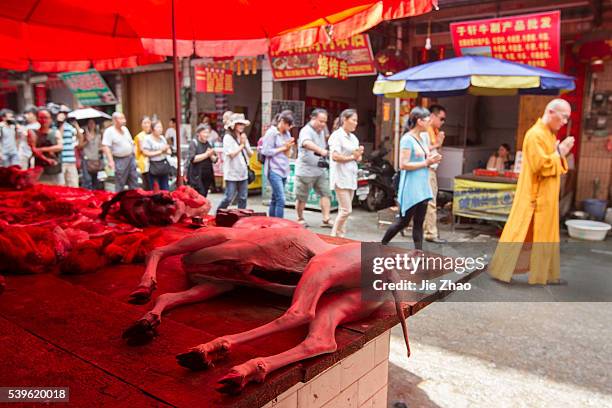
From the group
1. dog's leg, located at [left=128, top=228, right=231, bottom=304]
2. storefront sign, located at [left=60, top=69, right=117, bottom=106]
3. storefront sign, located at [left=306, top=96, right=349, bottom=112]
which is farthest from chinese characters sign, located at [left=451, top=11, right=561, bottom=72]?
storefront sign, located at [left=60, top=69, right=117, bottom=106]

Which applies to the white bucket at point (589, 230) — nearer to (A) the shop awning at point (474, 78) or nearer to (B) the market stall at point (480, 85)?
(B) the market stall at point (480, 85)

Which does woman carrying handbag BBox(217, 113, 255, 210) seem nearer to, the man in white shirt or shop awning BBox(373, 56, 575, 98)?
the man in white shirt

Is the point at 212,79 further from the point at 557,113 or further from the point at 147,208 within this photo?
the point at 147,208

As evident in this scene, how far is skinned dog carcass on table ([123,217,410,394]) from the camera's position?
1.41 metres

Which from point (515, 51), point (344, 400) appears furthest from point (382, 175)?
point (344, 400)

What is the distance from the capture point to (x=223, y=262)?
1967 mm

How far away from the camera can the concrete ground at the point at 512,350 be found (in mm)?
2965

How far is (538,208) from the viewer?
4777 millimetres

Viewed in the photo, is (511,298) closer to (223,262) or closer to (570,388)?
(570,388)

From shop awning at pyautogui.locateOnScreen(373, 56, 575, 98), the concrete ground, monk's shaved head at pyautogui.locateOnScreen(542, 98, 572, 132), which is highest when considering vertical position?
shop awning at pyautogui.locateOnScreen(373, 56, 575, 98)

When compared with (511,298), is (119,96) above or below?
above

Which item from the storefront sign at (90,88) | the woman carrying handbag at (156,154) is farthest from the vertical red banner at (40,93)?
the woman carrying handbag at (156,154)

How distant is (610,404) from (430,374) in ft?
3.41

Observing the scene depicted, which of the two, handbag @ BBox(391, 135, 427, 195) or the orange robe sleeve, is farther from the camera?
handbag @ BBox(391, 135, 427, 195)
